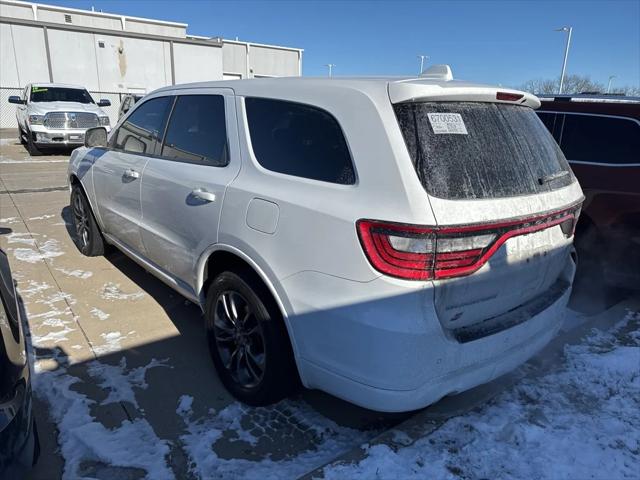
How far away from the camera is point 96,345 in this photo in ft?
10.9

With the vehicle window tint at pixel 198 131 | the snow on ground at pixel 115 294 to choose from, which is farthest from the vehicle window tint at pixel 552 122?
the snow on ground at pixel 115 294

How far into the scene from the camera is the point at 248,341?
8.79 ft

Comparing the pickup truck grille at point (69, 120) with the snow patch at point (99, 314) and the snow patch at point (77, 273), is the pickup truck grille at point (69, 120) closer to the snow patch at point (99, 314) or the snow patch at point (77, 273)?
the snow patch at point (77, 273)

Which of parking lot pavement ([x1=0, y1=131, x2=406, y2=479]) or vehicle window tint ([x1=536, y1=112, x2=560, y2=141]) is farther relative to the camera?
vehicle window tint ([x1=536, y1=112, x2=560, y2=141])

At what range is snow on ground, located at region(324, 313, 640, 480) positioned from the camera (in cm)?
218

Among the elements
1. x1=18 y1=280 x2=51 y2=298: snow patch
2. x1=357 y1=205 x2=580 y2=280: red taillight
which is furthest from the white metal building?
x1=357 y1=205 x2=580 y2=280: red taillight

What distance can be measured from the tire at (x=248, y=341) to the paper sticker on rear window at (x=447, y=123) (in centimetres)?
118

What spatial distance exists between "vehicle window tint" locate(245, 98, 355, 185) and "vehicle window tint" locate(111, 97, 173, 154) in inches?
44.9

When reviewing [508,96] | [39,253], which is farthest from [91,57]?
[508,96]

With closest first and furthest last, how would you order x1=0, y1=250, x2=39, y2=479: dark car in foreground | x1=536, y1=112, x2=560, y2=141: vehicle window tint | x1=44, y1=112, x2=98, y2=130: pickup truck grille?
x1=0, y1=250, x2=39, y2=479: dark car in foreground, x1=536, y1=112, x2=560, y2=141: vehicle window tint, x1=44, y1=112, x2=98, y2=130: pickup truck grille

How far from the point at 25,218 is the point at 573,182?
6.86 m

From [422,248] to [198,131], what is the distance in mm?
1912

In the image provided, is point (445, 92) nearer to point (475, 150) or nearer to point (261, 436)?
point (475, 150)

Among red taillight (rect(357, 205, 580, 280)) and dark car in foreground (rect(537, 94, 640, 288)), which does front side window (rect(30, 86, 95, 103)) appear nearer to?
dark car in foreground (rect(537, 94, 640, 288))
